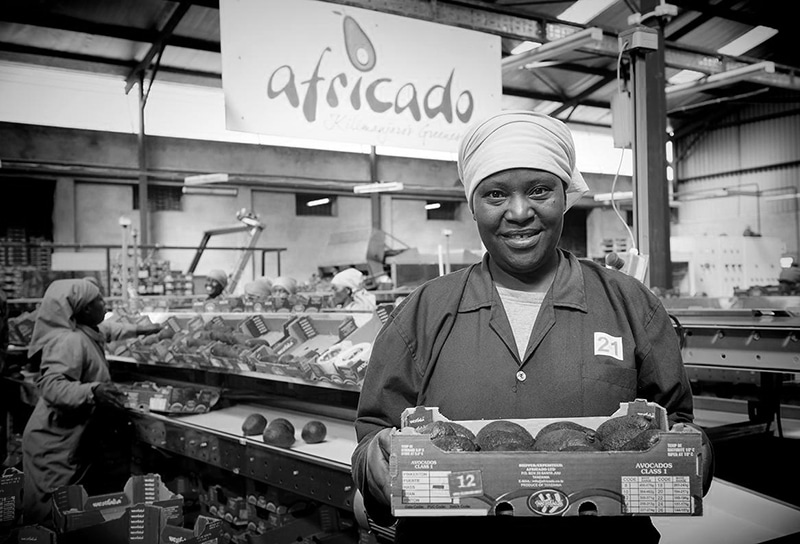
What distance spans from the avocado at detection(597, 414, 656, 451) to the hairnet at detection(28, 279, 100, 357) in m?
3.68

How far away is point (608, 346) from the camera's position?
1.38 meters

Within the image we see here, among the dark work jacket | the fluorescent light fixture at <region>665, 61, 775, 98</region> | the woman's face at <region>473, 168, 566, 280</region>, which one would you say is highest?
the fluorescent light fixture at <region>665, 61, 775, 98</region>

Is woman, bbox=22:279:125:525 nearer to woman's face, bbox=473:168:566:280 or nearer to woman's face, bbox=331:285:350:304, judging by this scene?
woman's face, bbox=331:285:350:304

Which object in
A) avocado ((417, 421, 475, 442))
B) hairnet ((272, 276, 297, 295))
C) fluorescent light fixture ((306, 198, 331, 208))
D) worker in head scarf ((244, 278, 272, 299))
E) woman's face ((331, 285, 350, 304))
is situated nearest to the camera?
avocado ((417, 421, 475, 442))

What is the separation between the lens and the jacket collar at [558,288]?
1.43 meters

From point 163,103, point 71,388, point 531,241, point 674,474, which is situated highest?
point 163,103

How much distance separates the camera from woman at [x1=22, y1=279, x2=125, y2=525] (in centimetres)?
402

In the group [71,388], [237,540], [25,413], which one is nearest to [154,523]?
[237,540]

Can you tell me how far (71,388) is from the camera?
3969 millimetres

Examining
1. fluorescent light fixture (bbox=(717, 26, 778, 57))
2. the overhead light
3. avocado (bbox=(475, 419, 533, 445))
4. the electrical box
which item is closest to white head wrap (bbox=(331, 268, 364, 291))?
the overhead light

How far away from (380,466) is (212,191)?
1545 cm

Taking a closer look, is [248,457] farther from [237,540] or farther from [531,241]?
[531,241]

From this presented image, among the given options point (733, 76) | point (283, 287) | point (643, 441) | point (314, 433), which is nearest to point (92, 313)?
point (283, 287)

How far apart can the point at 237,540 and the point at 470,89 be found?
297cm
